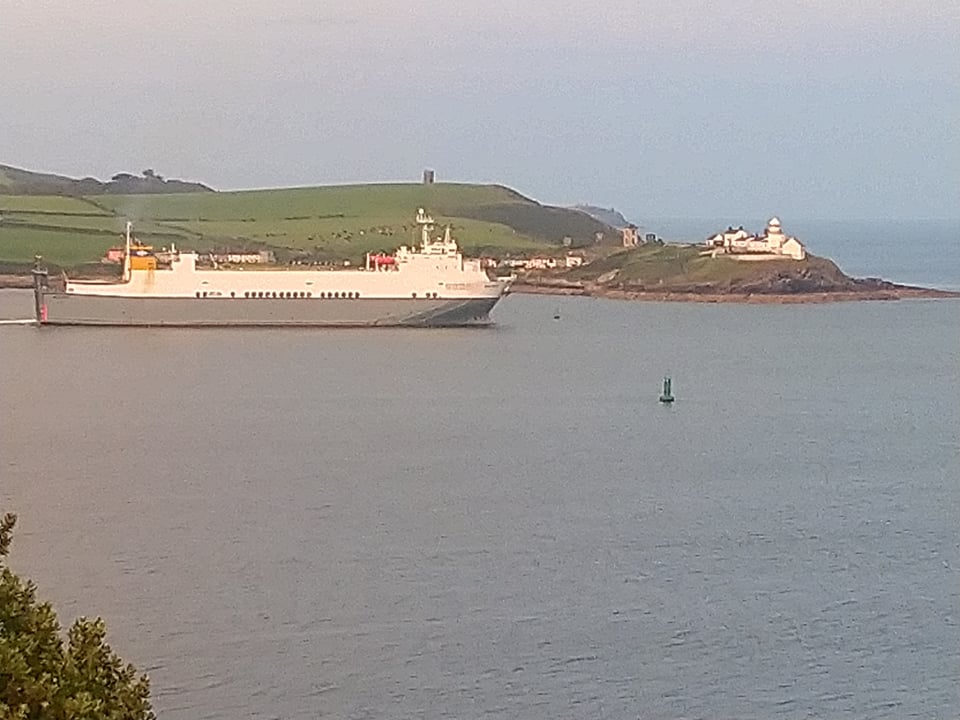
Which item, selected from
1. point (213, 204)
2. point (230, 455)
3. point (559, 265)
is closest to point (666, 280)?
point (559, 265)

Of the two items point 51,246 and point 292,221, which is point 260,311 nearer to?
point 51,246

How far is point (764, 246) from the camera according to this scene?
53.8 metres

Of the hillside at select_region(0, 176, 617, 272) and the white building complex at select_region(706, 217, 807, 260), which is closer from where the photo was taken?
the white building complex at select_region(706, 217, 807, 260)

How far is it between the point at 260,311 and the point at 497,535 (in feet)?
79.7

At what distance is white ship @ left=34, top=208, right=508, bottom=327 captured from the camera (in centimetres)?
3731

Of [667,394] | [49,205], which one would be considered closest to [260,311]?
[667,394]

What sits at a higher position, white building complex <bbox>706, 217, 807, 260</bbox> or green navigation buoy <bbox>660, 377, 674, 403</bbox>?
white building complex <bbox>706, 217, 807, 260</bbox>

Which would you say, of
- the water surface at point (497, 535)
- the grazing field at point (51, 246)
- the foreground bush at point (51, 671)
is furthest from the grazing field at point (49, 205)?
the foreground bush at point (51, 671)

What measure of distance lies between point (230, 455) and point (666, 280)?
34.8 metres

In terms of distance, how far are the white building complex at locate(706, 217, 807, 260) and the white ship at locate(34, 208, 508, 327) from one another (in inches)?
674

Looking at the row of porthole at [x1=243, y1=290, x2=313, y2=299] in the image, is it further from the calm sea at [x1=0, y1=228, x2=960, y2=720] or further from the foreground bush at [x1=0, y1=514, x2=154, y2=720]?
the foreground bush at [x1=0, y1=514, x2=154, y2=720]

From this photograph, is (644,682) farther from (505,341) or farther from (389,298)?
(389,298)

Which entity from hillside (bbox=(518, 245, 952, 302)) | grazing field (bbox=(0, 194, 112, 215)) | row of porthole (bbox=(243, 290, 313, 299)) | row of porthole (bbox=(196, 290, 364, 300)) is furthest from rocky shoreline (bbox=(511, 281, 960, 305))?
grazing field (bbox=(0, 194, 112, 215))

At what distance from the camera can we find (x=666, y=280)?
52.3 m
